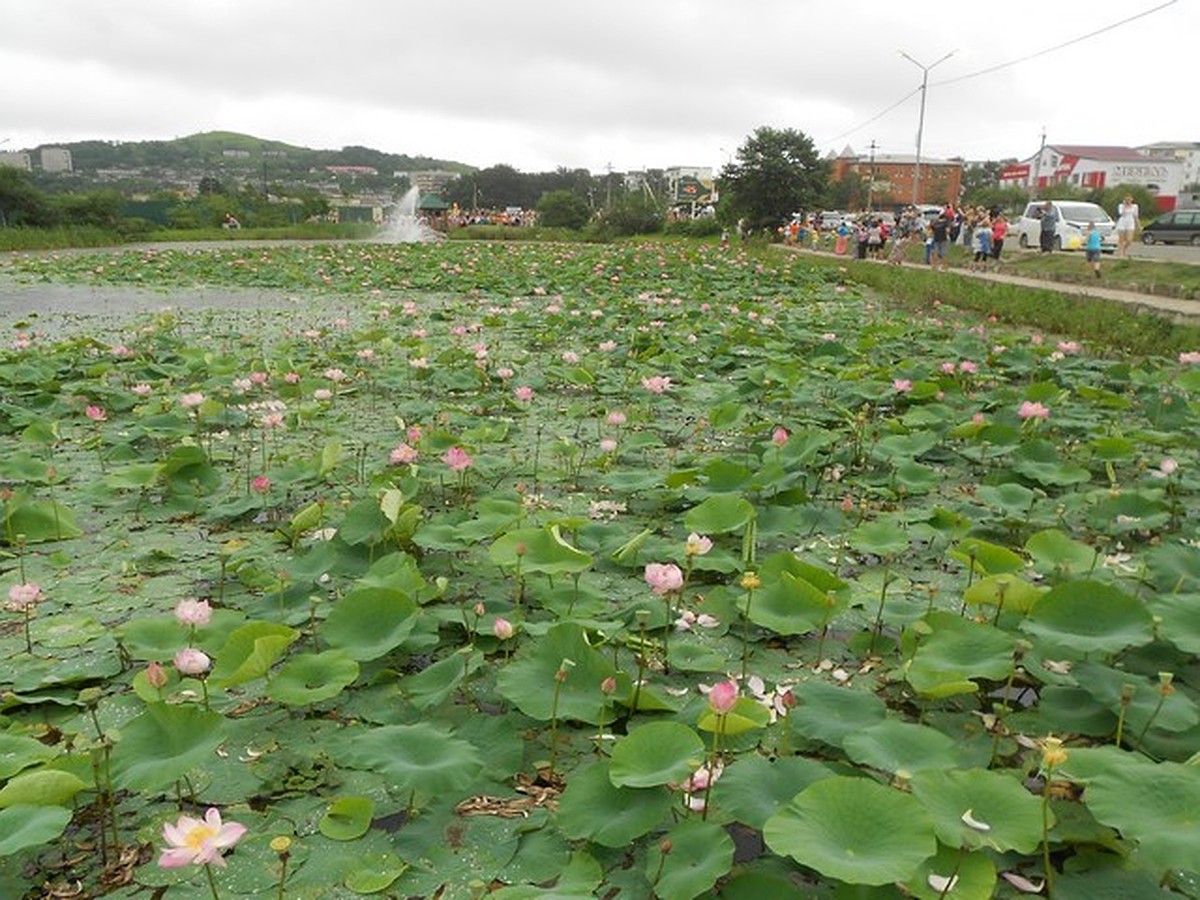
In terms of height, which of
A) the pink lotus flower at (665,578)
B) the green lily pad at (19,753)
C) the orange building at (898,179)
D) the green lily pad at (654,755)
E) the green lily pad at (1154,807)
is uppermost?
the orange building at (898,179)

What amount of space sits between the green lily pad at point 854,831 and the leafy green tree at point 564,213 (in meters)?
40.5

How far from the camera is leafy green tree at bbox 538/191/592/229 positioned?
134 ft

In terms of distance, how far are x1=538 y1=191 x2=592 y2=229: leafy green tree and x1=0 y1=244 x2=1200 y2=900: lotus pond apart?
126 feet

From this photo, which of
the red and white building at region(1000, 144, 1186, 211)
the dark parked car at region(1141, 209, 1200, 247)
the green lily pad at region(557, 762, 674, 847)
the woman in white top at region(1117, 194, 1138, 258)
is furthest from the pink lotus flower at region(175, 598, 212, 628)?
the red and white building at region(1000, 144, 1186, 211)

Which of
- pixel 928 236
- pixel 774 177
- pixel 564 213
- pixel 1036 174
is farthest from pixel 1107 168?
pixel 928 236

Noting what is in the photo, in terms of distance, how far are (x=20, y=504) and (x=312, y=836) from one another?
1573 mm

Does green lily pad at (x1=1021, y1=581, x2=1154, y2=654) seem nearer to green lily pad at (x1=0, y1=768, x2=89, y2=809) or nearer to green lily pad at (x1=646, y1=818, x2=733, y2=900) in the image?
green lily pad at (x1=646, y1=818, x2=733, y2=900)

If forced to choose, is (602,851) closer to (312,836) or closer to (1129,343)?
(312,836)

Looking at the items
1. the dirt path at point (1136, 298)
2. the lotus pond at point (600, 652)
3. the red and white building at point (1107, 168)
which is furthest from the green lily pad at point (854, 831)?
the red and white building at point (1107, 168)

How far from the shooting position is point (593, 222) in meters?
34.9

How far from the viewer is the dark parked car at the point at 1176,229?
18.5m

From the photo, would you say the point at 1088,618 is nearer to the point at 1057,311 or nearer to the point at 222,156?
the point at 1057,311

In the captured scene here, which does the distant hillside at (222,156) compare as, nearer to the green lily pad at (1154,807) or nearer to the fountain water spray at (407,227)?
the fountain water spray at (407,227)

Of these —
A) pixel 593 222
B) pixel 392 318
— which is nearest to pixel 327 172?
pixel 593 222
